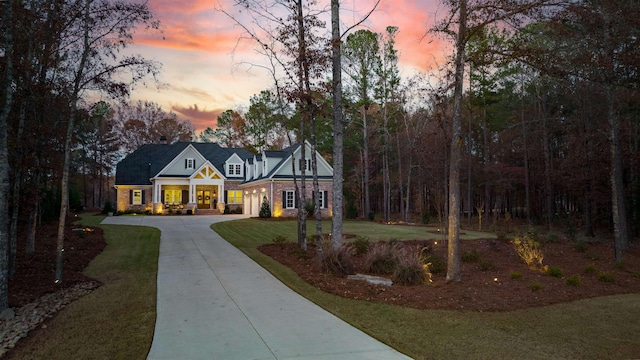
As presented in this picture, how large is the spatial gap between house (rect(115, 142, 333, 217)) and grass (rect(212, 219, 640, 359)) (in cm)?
2273

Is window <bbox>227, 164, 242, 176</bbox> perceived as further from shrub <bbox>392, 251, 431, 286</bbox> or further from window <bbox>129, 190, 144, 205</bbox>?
shrub <bbox>392, 251, 431, 286</bbox>

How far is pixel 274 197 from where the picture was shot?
28703mm

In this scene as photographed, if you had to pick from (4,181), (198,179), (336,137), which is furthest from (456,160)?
(198,179)

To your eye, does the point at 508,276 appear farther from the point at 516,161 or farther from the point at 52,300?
the point at 516,161

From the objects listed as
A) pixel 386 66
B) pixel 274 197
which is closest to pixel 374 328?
pixel 274 197

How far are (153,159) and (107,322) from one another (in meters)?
32.8

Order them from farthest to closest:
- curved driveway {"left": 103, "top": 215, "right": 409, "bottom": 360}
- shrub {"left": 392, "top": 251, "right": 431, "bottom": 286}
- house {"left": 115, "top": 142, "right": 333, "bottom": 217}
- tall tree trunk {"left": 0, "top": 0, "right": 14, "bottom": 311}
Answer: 1. house {"left": 115, "top": 142, "right": 333, "bottom": 217}
2. shrub {"left": 392, "top": 251, "right": 431, "bottom": 286}
3. tall tree trunk {"left": 0, "top": 0, "right": 14, "bottom": 311}
4. curved driveway {"left": 103, "top": 215, "right": 409, "bottom": 360}

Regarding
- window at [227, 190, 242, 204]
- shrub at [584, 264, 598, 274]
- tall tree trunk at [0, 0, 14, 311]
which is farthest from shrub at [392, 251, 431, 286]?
window at [227, 190, 242, 204]

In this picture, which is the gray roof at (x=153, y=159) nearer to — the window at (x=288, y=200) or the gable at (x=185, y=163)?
the gable at (x=185, y=163)

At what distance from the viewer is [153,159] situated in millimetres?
36375

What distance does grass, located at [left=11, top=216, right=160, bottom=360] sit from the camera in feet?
16.0

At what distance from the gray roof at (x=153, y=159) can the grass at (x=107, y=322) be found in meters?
25.1

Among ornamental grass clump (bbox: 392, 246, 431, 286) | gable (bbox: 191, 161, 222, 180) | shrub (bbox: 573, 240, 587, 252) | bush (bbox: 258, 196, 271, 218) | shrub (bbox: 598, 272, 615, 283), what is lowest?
shrub (bbox: 598, 272, 615, 283)

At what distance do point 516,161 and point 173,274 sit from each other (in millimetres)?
30039
